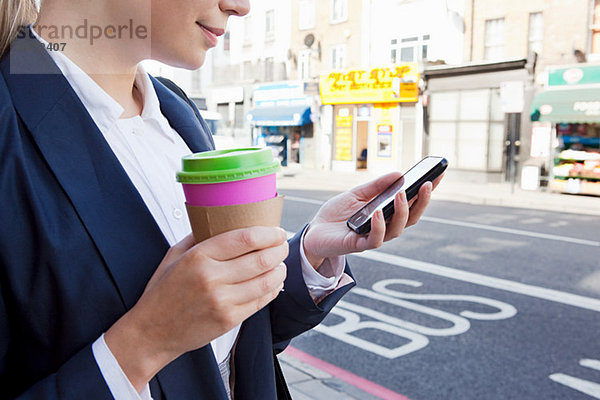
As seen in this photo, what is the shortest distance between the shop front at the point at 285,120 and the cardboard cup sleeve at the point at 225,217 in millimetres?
22194

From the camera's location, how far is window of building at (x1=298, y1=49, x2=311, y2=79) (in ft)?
79.7

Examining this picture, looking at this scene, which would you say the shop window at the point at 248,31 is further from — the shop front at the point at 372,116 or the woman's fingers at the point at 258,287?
the woman's fingers at the point at 258,287

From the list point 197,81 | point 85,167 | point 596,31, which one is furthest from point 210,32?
point 197,81

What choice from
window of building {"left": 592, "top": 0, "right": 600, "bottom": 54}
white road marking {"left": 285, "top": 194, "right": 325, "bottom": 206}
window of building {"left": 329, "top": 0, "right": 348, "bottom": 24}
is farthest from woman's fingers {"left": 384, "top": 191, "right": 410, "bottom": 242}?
window of building {"left": 329, "top": 0, "right": 348, "bottom": 24}

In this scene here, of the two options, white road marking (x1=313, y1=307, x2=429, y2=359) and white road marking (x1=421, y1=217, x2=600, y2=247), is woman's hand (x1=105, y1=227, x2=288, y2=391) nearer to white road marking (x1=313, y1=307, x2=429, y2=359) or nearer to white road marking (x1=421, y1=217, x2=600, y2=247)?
white road marking (x1=313, y1=307, x2=429, y2=359)

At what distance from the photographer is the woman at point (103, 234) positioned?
2.68ft

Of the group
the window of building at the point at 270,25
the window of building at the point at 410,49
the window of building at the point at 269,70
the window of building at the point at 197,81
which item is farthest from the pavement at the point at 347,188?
the window of building at the point at 197,81

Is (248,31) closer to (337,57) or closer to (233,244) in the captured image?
(337,57)

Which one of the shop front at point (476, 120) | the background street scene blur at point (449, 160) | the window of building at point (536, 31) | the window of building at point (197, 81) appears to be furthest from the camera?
the window of building at point (197, 81)

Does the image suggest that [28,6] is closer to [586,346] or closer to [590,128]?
[586,346]

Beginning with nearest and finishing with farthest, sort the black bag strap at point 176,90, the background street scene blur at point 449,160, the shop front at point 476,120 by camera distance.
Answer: the black bag strap at point 176,90 → the background street scene blur at point 449,160 → the shop front at point 476,120

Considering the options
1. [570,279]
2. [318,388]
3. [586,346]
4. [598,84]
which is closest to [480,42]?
[598,84]

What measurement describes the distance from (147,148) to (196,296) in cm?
48

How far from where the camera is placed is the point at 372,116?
69.8ft
